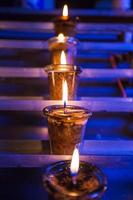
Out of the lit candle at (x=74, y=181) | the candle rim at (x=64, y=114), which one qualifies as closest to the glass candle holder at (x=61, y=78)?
the candle rim at (x=64, y=114)

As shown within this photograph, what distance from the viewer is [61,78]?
1080 millimetres

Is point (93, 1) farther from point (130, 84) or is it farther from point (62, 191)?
point (62, 191)

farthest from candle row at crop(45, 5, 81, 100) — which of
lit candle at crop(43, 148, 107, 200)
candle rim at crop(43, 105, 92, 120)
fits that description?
lit candle at crop(43, 148, 107, 200)

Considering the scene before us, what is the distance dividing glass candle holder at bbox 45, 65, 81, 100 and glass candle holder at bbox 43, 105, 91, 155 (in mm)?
162

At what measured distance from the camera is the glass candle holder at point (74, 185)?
2.10 ft

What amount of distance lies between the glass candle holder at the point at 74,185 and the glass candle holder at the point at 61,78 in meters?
0.39

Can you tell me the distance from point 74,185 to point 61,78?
47cm

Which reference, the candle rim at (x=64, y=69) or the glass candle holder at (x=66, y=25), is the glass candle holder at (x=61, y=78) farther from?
the glass candle holder at (x=66, y=25)

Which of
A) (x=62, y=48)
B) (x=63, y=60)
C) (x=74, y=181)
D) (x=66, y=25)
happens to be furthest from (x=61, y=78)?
(x=66, y=25)

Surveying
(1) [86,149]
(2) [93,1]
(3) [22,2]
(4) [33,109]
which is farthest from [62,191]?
(2) [93,1]

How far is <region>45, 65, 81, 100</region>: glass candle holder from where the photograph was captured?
1.08 meters

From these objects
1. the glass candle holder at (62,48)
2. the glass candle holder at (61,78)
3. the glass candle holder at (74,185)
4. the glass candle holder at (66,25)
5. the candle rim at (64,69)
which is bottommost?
the glass candle holder at (74,185)

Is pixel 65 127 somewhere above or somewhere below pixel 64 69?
below

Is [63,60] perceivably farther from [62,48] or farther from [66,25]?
[66,25]
